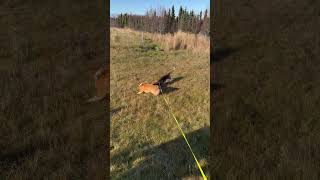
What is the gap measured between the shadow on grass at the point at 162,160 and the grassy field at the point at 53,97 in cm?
22

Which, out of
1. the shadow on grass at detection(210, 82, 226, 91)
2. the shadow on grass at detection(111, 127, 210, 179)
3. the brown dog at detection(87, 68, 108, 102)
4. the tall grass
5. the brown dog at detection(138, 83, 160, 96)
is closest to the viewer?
the shadow on grass at detection(111, 127, 210, 179)

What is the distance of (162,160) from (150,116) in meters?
0.48

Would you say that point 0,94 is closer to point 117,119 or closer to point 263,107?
point 117,119

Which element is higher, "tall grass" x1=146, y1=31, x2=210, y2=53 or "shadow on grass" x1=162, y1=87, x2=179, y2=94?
"tall grass" x1=146, y1=31, x2=210, y2=53

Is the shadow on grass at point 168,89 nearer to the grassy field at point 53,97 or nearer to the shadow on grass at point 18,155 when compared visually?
the grassy field at point 53,97

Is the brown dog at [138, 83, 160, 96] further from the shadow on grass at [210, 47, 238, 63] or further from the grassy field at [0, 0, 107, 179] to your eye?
the shadow on grass at [210, 47, 238, 63]

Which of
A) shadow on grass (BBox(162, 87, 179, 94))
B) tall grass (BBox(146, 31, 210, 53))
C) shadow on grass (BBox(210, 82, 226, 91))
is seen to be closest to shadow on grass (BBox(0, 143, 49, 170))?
shadow on grass (BBox(162, 87, 179, 94))

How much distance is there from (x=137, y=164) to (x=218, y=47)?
9.51 feet

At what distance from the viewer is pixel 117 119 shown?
374 centimetres

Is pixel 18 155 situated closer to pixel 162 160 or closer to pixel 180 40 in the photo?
pixel 162 160

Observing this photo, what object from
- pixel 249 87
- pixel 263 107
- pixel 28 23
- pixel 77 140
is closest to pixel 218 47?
pixel 249 87

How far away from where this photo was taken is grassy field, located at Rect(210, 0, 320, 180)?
376 centimetres

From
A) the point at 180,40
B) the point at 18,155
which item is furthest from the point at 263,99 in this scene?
the point at 18,155

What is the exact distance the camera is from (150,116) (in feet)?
13.0
